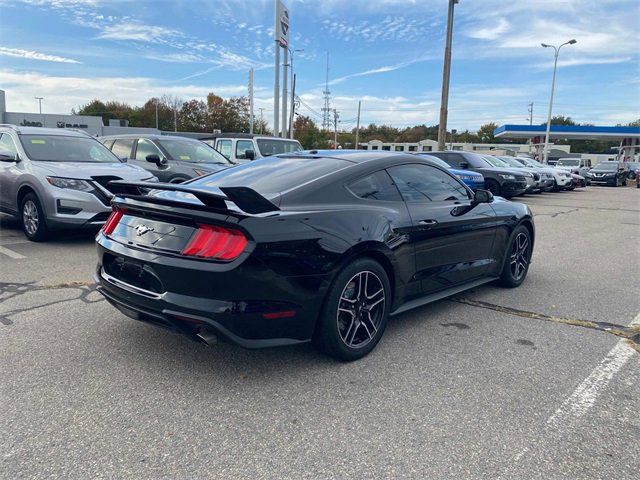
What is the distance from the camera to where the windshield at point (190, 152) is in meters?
10.2

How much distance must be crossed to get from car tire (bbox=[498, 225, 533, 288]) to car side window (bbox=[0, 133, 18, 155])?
7195mm

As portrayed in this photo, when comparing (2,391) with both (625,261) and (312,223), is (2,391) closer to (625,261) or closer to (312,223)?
(312,223)

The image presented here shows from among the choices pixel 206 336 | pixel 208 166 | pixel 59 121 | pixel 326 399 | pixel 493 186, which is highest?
pixel 59 121

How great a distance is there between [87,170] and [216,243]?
5.16m

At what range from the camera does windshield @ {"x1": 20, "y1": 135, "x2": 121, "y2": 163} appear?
25.2 feet

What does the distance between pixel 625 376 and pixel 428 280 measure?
5.08ft

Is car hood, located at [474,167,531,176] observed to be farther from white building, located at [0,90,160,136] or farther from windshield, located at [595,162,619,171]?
white building, located at [0,90,160,136]

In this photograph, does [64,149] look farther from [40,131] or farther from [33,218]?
[33,218]

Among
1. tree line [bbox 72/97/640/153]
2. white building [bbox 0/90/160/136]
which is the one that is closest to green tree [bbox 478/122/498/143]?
tree line [bbox 72/97/640/153]

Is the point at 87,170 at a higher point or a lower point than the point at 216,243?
higher

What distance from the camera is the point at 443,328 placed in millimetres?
4266

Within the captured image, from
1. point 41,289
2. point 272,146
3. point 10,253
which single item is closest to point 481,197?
point 41,289

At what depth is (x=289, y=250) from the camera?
10.2ft

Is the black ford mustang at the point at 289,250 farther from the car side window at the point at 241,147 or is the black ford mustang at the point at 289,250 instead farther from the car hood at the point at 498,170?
the car hood at the point at 498,170
